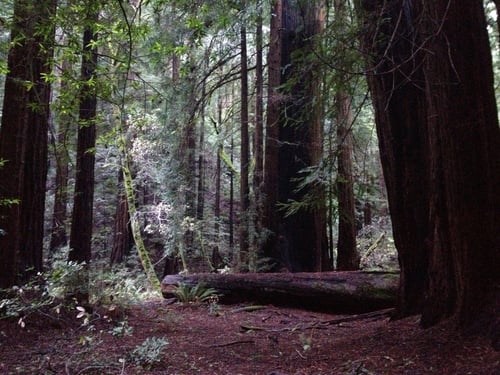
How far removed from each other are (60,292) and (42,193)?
179cm

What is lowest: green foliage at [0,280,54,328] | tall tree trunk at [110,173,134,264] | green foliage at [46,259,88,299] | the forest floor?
the forest floor

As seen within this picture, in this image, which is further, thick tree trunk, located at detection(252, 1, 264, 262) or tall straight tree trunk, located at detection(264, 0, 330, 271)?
thick tree trunk, located at detection(252, 1, 264, 262)

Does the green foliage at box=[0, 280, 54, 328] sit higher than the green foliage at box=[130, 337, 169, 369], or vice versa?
the green foliage at box=[0, 280, 54, 328]

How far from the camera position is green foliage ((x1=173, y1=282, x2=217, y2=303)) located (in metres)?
9.69

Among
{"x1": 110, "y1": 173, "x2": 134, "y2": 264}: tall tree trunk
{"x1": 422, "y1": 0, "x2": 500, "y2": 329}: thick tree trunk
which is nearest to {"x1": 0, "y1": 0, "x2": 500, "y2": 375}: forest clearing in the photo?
{"x1": 422, "y1": 0, "x2": 500, "y2": 329}: thick tree trunk

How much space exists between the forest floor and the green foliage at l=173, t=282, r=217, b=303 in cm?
175

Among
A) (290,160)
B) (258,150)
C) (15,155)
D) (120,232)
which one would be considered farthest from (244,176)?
(120,232)

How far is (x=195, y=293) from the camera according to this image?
386 inches

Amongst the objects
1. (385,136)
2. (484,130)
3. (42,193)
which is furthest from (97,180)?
(484,130)

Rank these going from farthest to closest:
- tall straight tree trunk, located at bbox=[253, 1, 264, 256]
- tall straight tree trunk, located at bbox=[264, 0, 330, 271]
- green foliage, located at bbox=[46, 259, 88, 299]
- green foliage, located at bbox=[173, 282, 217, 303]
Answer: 1. tall straight tree trunk, located at bbox=[253, 1, 264, 256]
2. tall straight tree trunk, located at bbox=[264, 0, 330, 271]
3. green foliage, located at bbox=[173, 282, 217, 303]
4. green foliage, located at bbox=[46, 259, 88, 299]

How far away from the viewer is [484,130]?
382cm

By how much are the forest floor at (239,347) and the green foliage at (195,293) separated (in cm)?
175

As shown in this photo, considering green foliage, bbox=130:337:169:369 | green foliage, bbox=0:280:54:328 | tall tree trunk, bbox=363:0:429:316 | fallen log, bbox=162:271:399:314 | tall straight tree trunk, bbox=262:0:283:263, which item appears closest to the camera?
green foliage, bbox=130:337:169:369

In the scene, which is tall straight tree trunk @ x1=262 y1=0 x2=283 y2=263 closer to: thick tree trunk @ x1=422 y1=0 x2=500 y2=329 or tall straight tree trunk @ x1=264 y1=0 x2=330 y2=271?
tall straight tree trunk @ x1=264 y1=0 x2=330 y2=271
